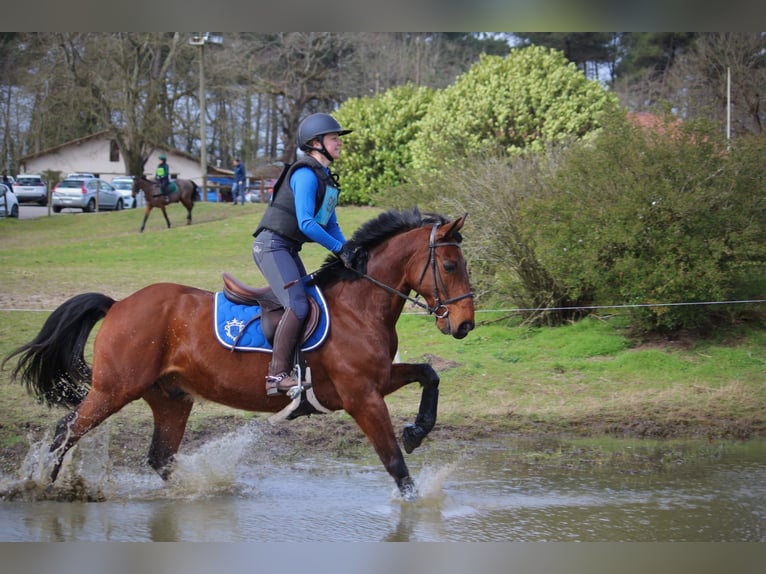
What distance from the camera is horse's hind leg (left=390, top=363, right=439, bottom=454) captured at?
22.3 feet

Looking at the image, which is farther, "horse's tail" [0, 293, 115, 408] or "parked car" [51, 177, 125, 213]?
"parked car" [51, 177, 125, 213]

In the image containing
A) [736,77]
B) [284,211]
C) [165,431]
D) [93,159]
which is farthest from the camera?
[93,159]

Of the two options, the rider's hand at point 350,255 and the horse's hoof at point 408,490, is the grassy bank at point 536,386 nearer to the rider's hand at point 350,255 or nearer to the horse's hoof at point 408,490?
the horse's hoof at point 408,490

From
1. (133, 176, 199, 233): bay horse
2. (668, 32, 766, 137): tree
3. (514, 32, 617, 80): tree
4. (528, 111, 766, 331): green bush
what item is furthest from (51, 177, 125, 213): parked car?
(514, 32, 617, 80): tree

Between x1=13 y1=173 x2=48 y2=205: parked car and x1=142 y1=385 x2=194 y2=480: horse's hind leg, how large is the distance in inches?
1114

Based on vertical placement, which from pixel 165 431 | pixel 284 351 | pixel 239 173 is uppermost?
pixel 239 173

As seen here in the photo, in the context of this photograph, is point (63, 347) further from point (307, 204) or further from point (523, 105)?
point (523, 105)

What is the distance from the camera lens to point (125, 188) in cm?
4203

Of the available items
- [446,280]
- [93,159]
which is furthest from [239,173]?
[93,159]

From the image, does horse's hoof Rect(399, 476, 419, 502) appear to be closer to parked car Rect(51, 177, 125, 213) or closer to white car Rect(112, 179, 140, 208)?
parked car Rect(51, 177, 125, 213)

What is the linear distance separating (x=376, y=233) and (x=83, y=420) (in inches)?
102

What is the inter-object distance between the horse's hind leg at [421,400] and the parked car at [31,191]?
96.5 feet
